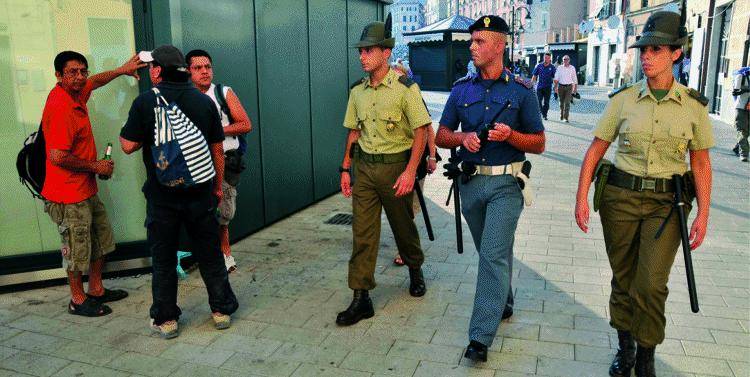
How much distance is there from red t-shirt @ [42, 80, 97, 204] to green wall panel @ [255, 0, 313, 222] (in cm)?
240

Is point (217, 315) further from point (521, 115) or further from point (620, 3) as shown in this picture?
point (620, 3)

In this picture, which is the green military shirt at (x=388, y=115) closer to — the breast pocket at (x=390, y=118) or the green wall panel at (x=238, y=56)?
the breast pocket at (x=390, y=118)

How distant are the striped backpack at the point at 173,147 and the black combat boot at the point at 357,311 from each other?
1.38 meters

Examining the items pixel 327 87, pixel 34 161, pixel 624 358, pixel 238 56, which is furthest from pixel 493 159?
pixel 327 87

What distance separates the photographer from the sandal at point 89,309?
14.7 feet

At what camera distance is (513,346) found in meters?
3.91

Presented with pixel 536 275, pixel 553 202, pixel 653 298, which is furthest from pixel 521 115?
pixel 553 202

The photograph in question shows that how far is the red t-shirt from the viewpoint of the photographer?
13.8 feet

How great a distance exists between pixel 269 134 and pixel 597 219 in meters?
3.97

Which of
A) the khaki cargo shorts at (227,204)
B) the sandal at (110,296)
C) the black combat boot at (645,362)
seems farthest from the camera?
the khaki cargo shorts at (227,204)

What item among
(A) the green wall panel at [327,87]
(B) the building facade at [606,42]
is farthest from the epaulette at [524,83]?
(B) the building facade at [606,42]

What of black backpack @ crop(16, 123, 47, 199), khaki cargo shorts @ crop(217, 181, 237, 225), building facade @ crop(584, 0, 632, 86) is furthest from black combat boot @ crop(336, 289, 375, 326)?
building facade @ crop(584, 0, 632, 86)

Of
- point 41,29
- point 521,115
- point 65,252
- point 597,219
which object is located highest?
point 41,29

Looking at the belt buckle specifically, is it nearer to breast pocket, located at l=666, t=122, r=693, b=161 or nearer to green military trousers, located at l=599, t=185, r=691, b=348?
green military trousers, located at l=599, t=185, r=691, b=348
